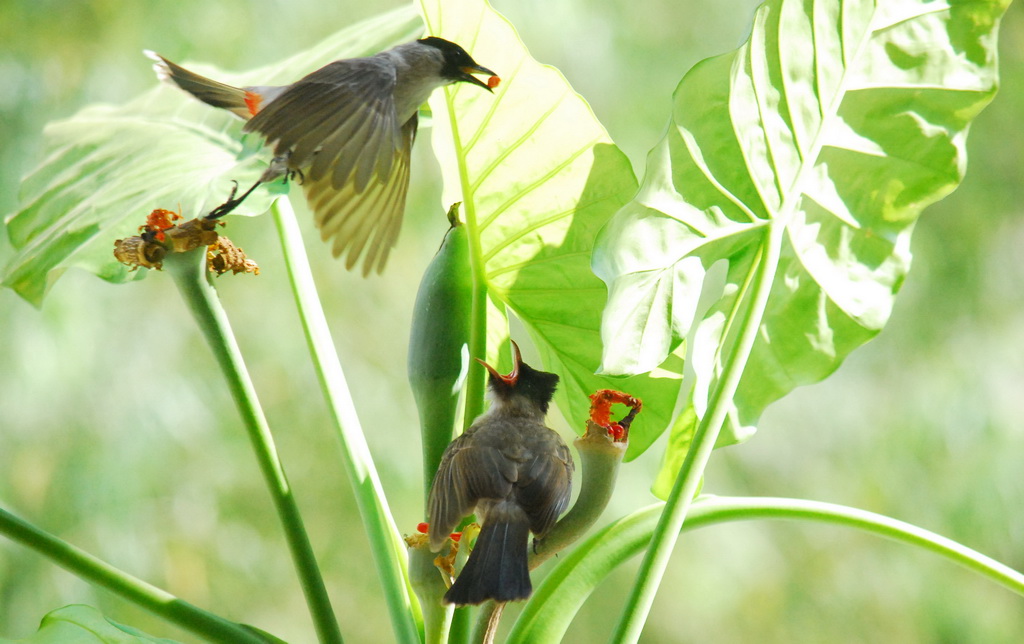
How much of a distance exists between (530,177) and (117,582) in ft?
1.76

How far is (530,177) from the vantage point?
38.3 inches

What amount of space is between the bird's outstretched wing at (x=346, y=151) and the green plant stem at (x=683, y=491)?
0.30 metres

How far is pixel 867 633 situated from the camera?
3.66 metres

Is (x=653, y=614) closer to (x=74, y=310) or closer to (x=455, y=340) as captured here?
(x=74, y=310)

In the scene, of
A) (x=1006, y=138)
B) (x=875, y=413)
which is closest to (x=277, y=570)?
A: (x=875, y=413)

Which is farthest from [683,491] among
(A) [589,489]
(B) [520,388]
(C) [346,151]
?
(C) [346,151]

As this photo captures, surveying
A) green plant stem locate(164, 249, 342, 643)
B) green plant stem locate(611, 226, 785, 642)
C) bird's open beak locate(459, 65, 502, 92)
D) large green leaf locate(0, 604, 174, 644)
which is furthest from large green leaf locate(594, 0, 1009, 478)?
large green leaf locate(0, 604, 174, 644)

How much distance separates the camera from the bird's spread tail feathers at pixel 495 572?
67 cm

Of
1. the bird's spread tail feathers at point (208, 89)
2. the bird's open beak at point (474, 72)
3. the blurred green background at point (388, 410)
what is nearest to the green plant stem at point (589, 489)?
the bird's open beak at point (474, 72)

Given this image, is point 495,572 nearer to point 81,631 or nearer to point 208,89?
point 81,631

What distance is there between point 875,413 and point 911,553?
496mm

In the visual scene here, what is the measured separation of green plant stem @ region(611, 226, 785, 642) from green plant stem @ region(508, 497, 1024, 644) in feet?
0.22

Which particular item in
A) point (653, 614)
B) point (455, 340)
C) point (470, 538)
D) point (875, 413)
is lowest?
point (470, 538)

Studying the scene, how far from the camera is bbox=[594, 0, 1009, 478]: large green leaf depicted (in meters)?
0.85
